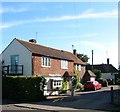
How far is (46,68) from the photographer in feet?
120

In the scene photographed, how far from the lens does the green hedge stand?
28.3 meters

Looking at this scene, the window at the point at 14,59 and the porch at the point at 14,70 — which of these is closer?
the porch at the point at 14,70

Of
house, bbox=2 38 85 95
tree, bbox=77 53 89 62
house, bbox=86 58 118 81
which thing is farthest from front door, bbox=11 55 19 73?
tree, bbox=77 53 89 62

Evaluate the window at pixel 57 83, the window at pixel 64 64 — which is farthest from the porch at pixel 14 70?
the window at pixel 64 64

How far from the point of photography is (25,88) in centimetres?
2836

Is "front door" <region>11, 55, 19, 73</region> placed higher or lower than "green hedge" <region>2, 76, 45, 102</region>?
higher

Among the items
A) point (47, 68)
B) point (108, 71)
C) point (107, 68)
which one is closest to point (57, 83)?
point (47, 68)

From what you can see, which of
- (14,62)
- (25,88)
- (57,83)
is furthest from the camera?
(57,83)

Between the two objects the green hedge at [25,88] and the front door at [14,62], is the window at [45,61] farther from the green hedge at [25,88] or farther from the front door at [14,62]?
the green hedge at [25,88]

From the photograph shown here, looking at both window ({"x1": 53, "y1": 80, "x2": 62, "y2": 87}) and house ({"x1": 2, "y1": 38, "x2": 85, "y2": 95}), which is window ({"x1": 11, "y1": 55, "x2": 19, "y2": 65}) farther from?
window ({"x1": 53, "y1": 80, "x2": 62, "y2": 87})

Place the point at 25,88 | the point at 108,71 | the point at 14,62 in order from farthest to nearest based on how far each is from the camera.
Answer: the point at 108,71, the point at 14,62, the point at 25,88

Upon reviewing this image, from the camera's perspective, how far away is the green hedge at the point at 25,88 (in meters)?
28.3

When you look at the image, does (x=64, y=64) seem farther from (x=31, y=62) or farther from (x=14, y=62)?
(x=31, y=62)

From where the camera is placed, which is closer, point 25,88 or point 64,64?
point 25,88
